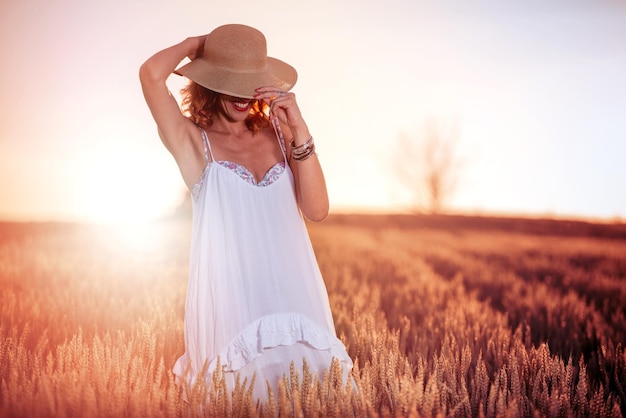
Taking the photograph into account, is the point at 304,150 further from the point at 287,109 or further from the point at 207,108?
the point at 207,108

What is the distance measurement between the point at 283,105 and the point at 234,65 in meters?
0.31

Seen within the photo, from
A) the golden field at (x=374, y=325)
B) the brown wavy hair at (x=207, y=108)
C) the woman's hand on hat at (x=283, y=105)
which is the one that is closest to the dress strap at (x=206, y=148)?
the brown wavy hair at (x=207, y=108)

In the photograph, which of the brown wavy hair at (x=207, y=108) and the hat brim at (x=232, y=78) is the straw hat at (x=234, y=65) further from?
the brown wavy hair at (x=207, y=108)

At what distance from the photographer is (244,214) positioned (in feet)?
9.39

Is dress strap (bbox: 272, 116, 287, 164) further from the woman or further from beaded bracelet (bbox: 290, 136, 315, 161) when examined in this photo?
beaded bracelet (bbox: 290, 136, 315, 161)

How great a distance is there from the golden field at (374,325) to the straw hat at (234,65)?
3.37ft

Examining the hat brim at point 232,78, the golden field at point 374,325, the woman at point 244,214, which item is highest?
the hat brim at point 232,78

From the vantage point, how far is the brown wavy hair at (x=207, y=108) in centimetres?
301

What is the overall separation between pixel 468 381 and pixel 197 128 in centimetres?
171

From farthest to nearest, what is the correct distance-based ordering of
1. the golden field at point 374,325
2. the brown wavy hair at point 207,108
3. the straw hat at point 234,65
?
the brown wavy hair at point 207,108 < the straw hat at point 234,65 < the golden field at point 374,325

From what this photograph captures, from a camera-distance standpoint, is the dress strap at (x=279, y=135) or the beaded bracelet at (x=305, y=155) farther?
the dress strap at (x=279, y=135)

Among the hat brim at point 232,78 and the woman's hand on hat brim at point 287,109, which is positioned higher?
the hat brim at point 232,78

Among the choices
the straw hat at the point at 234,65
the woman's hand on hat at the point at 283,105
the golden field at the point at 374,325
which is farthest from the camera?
the straw hat at the point at 234,65

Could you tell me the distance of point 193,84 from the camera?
3.05m
